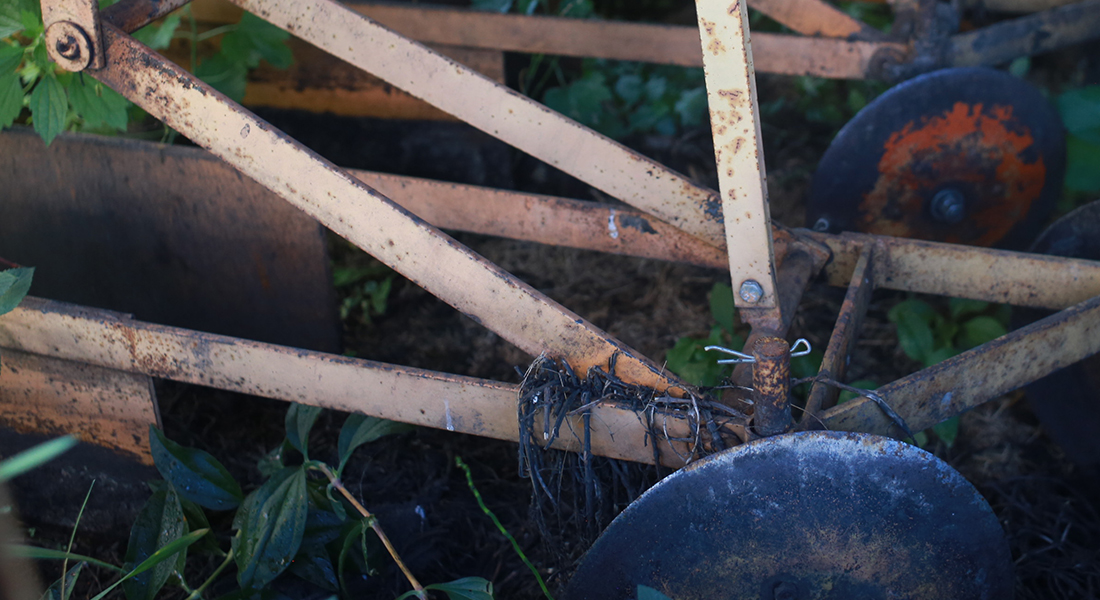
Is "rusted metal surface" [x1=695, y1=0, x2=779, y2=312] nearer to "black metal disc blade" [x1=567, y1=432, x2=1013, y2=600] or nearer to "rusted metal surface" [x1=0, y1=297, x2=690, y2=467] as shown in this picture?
"black metal disc blade" [x1=567, y1=432, x2=1013, y2=600]

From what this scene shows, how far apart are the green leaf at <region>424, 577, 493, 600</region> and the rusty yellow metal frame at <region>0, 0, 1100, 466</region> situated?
296 millimetres

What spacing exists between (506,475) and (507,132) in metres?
0.93

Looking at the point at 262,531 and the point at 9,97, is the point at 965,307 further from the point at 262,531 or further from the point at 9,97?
the point at 9,97

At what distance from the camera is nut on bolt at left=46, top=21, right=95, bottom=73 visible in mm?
1704

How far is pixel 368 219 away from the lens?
64.4 inches

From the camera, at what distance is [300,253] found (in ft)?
7.61

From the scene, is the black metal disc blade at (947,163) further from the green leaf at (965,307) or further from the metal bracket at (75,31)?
the metal bracket at (75,31)

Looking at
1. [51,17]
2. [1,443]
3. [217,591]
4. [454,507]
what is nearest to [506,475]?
[454,507]

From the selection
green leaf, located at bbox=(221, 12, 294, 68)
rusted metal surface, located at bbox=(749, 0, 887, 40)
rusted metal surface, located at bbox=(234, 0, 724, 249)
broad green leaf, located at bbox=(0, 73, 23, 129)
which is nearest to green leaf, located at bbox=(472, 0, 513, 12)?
green leaf, located at bbox=(221, 12, 294, 68)

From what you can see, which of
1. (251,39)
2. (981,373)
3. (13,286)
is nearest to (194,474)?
(13,286)

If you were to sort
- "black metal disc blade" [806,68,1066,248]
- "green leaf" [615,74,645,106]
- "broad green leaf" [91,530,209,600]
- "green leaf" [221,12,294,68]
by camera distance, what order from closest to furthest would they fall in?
"broad green leaf" [91,530,209,600] < "black metal disc blade" [806,68,1066,248] < "green leaf" [221,12,294,68] < "green leaf" [615,74,645,106]

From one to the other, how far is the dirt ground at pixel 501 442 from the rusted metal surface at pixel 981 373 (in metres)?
0.46

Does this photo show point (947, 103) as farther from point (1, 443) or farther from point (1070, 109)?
point (1, 443)

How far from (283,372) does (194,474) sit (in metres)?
0.33
